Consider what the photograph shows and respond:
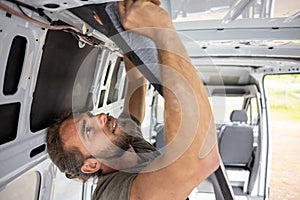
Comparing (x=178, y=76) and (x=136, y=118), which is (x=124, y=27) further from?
(x=136, y=118)

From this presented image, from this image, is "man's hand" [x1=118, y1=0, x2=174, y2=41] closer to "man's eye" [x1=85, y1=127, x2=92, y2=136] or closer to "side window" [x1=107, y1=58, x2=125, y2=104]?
"man's eye" [x1=85, y1=127, x2=92, y2=136]

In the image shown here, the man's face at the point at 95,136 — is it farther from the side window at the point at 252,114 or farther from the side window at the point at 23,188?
the side window at the point at 252,114

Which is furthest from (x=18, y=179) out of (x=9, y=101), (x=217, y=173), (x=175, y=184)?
(x=217, y=173)

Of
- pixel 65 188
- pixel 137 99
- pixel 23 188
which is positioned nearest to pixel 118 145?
pixel 23 188

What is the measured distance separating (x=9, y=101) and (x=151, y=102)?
4146mm

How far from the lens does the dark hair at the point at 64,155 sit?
1840mm

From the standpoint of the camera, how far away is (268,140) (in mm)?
4992

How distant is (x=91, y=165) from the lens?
1.84 meters

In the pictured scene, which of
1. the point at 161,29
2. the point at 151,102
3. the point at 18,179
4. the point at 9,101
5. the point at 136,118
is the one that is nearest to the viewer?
the point at 161,29

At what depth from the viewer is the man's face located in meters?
1.81

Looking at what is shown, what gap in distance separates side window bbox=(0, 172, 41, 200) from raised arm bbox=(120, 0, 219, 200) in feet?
2.54

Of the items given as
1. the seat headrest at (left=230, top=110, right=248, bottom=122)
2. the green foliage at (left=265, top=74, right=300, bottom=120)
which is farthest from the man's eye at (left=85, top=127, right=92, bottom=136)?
the green foliage at (left=265, top=74, right=300, bottom=120)

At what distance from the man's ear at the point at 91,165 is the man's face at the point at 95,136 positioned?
3cm

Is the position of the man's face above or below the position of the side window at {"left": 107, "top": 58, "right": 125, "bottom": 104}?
above
